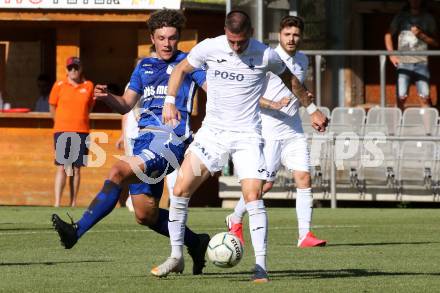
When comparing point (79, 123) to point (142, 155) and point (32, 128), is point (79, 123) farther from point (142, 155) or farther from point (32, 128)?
point (142, 155)

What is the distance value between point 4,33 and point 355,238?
41.4ft

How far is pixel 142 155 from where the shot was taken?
438 inches

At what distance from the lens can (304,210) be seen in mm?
14281

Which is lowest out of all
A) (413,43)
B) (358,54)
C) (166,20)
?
(166,20)

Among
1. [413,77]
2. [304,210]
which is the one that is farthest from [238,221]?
[413,77]

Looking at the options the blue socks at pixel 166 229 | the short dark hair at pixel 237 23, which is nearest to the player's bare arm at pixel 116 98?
the blue socks at pixel 166 229

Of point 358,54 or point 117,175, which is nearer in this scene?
point 117,175

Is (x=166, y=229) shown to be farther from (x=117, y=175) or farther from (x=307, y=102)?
(x=307, y=102)

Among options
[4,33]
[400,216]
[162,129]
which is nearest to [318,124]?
[162,129]

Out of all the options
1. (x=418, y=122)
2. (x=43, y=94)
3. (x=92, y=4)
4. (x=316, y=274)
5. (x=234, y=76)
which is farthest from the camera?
(x=43, y=94)

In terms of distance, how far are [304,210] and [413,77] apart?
28.2 ft

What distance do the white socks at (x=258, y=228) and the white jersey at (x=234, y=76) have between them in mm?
639

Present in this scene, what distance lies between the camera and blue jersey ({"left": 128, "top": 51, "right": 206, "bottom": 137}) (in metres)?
11.4

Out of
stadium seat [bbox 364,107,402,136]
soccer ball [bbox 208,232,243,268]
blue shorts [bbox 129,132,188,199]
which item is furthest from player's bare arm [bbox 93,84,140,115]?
stadium seat [bbox 364,107,402,136]
